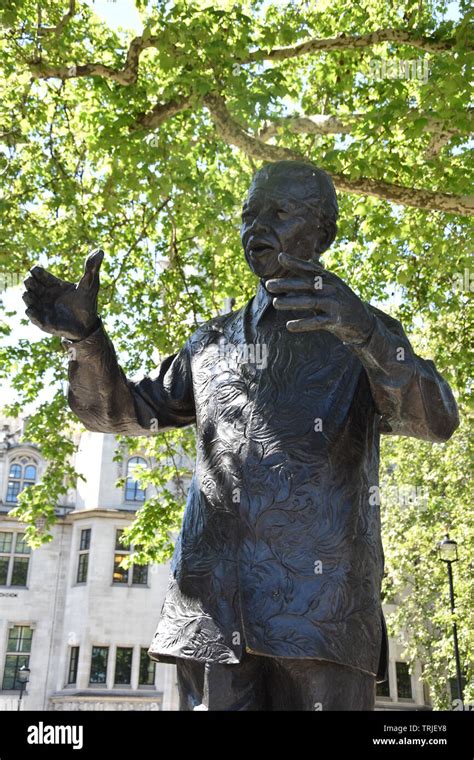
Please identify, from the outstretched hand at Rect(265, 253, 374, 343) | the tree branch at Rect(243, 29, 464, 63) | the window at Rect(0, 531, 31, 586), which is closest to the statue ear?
the outstretched hand at Rect(265, 253, 374, 343)

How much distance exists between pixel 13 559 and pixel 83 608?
341 cm

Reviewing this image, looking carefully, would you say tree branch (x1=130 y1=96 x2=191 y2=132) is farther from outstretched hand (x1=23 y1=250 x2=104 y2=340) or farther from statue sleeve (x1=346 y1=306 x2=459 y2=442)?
statue sleeve (x1=346 y1=306 x2=459 y2=442)

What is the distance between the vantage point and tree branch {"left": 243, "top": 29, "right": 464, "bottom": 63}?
10.1m

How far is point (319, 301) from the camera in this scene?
232 cm

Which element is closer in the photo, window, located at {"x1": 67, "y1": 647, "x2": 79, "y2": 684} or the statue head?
the statue head

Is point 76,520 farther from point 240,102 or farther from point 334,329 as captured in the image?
point 334,329

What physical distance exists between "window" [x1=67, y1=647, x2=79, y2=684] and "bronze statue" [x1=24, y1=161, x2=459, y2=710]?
31.7 meters

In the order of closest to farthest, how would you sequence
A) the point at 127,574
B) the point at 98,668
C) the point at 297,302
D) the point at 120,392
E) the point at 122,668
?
the point at 297,302 < the point at 120,392 < the point at 98,668 < the point at 122,668 < the point at 127,574

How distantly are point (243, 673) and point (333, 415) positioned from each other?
752mm

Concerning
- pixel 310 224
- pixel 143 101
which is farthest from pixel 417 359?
pixel 143 101

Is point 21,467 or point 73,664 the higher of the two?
point 21,467

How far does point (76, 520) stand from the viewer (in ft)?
116

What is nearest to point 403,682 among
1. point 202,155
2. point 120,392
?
point 202,155

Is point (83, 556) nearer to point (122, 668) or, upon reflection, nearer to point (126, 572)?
point (126, 572)
